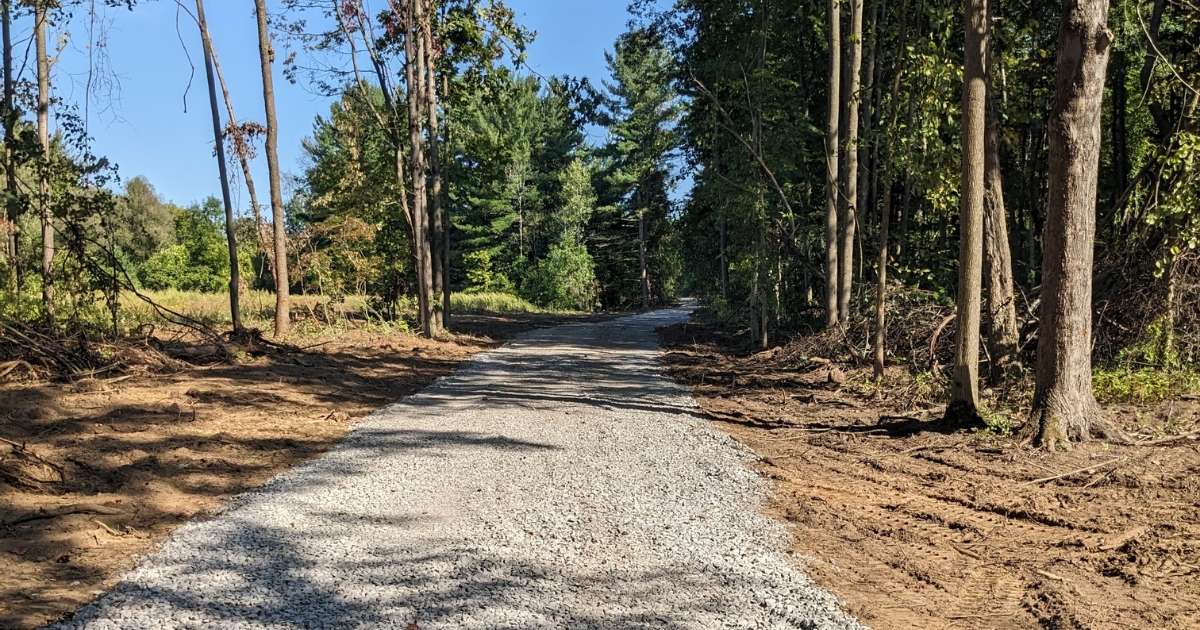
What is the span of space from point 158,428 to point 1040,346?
8.64 metres

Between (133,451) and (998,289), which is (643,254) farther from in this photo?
(133,451)

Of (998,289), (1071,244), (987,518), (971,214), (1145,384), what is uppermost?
(971,214)

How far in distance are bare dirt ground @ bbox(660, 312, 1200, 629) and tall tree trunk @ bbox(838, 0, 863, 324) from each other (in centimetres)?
431

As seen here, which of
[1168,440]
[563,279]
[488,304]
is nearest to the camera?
[1168,440]

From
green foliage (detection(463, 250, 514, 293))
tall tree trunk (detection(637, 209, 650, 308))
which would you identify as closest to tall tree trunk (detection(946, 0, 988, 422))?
green foliage (detection(463, 250, 514, 293))

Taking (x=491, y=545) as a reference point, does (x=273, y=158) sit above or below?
above

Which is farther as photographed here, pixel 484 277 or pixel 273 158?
pixel 484 277

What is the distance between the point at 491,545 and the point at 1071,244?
19.8 ft

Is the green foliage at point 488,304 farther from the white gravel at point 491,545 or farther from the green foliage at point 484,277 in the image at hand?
the white gravel at point 491,545

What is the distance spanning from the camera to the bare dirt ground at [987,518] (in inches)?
141

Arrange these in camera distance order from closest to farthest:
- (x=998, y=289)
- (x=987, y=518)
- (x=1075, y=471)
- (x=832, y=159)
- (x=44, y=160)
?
(x=987, y=518) → (x=1075, y=471) → (x=998, y=289) → (x=44, y=160) → (x=832, y=159)

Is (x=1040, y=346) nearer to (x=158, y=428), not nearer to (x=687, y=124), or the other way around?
(x=158, y=428)

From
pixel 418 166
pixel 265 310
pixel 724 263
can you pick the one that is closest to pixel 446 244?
pixel 418 166

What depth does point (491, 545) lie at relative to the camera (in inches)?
168
